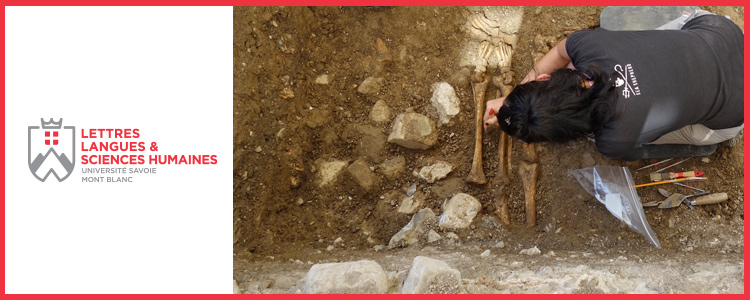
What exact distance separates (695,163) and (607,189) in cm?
61

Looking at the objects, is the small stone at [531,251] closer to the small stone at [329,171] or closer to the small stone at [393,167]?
the small stone at [393,167]

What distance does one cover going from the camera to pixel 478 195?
289 cm

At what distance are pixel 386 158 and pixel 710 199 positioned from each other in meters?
1.92

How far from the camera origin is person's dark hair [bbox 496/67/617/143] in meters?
2.05

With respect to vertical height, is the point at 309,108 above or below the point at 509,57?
below

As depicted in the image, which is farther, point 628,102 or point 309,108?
point 309,108

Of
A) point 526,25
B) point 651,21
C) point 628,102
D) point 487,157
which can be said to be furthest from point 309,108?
point 651,21

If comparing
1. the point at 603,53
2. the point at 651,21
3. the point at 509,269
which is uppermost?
the point at 651,21

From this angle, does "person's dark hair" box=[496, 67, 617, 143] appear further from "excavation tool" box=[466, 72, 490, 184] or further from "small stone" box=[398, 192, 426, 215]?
"small stone" box=[398, 192, 426, 215]

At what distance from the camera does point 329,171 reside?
293 centimetres

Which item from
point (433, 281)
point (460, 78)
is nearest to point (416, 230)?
point (433, 281)

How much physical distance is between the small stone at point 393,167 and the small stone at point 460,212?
0.37 metres

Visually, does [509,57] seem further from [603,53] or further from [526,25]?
[603,53]

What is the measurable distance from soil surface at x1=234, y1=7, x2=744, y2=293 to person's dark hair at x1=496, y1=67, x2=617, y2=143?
705 millimetres
